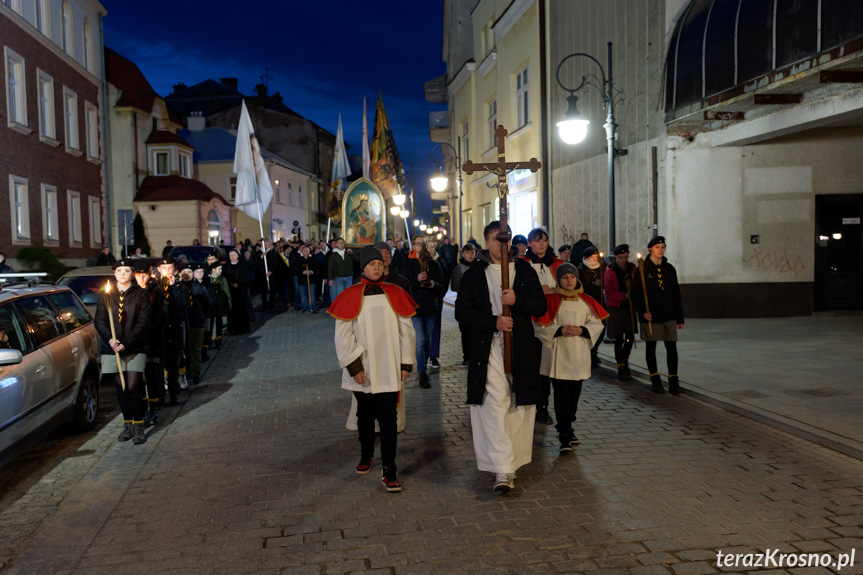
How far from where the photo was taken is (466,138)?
108ft

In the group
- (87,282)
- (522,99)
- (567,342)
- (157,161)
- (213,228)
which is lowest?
(567,342)

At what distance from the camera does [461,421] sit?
7.50 meters

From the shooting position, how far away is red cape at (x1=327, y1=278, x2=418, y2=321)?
5.55 m

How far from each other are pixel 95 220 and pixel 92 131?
3689 mm

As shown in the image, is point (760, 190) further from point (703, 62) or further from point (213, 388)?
point (213, 388)

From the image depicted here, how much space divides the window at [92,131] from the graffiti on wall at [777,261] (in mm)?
25482

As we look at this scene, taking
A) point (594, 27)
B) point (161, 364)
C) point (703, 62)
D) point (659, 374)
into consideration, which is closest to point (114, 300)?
point (161, 364)

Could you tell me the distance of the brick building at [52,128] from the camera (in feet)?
73.4

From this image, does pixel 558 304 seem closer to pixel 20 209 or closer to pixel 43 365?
pixel 43 365

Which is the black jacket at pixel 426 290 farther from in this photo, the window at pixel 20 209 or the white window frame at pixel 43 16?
the white window frame at pixel 43 16

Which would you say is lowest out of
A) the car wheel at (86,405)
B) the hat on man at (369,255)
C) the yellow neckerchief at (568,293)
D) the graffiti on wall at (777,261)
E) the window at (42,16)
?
the car wheel at (86,405)

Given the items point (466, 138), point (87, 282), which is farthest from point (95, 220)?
point (87, 282)

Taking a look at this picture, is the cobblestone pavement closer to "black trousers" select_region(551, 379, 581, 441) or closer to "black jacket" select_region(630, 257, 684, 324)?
"black trousers" select_region(551, 379, 581, 441)

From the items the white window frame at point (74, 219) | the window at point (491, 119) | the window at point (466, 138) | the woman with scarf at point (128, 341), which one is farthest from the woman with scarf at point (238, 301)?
the window at point (466, 138)
